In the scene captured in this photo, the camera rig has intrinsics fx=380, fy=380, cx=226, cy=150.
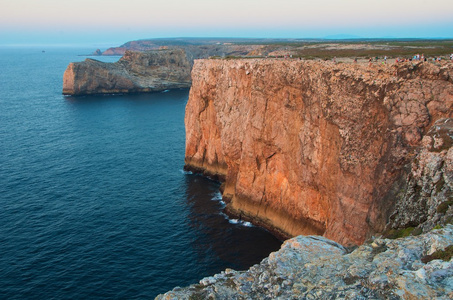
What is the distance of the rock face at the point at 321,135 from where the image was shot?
32.4 meters

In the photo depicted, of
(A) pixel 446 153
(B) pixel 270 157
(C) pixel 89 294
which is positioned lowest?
(C) pixel 89 294

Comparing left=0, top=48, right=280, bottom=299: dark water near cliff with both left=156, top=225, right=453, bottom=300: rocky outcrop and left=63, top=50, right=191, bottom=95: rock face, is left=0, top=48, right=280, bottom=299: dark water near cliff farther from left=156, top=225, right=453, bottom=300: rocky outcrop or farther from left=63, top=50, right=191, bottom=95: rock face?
left=63, top=50, right=191, bottom=95: rock face

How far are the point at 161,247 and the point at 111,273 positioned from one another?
23.3 feet

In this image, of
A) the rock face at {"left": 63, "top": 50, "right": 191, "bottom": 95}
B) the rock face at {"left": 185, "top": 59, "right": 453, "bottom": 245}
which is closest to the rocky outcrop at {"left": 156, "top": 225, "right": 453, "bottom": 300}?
the rock face at {"left": 185, "top": 59, "right": 453, "bottom": 245}

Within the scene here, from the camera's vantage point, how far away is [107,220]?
172 feet

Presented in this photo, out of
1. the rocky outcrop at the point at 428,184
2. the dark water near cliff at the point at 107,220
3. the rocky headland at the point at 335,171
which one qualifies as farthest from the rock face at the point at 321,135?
the dark water near cliff at the point at 107,220

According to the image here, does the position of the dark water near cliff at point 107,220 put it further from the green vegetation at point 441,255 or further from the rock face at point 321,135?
the green vegetation at point 441,255

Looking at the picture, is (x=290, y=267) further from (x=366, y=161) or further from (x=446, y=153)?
(x=366, y=161)

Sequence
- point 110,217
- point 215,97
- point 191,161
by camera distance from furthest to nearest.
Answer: point 191,161 < point 215,97 < point 110,217

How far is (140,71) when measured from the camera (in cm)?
17262

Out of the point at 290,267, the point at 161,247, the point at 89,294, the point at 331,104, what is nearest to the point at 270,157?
the point at 331,104

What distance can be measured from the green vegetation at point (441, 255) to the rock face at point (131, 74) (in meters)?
157

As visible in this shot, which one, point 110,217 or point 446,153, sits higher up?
point 446,153

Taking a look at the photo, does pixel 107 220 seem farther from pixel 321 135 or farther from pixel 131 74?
pixel 131 74
